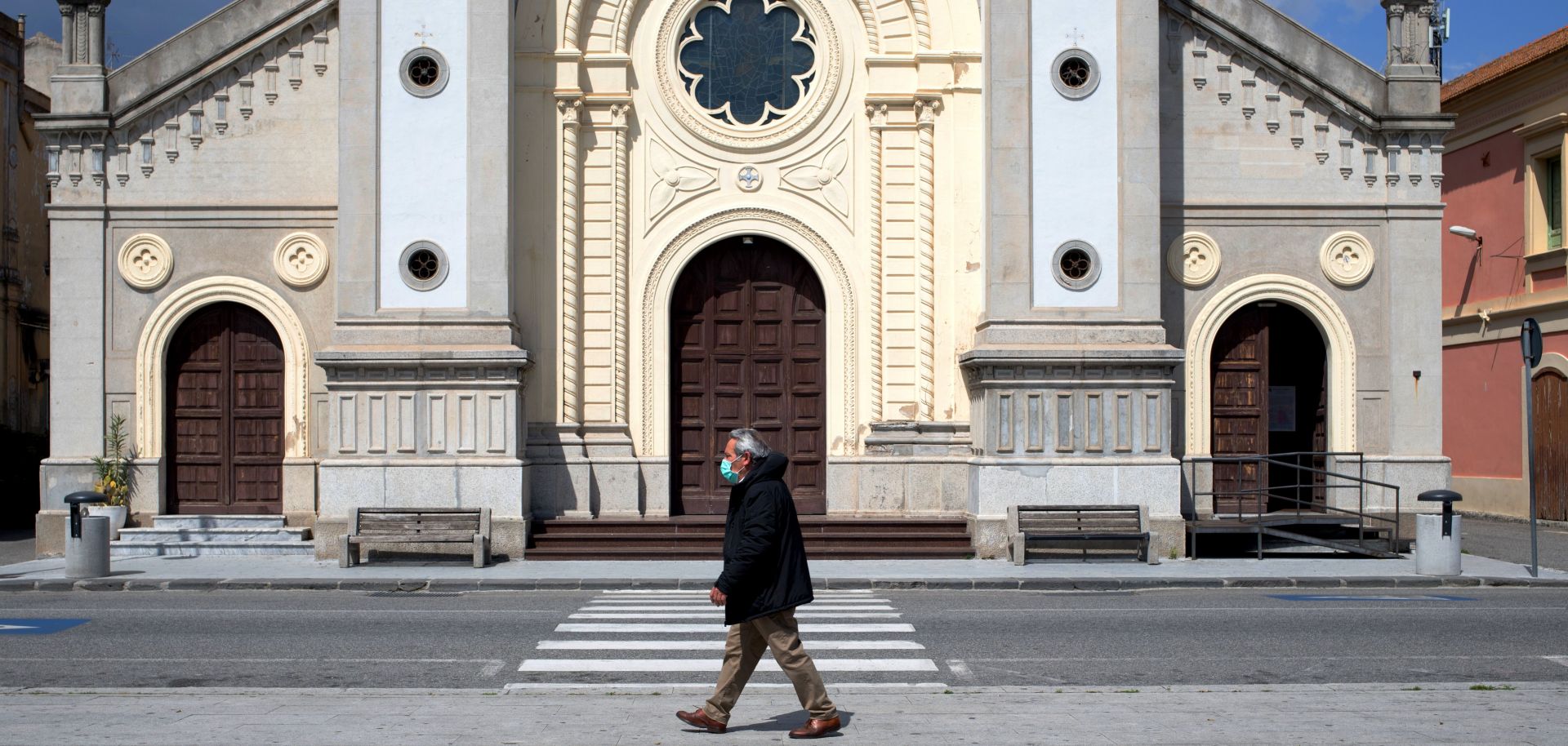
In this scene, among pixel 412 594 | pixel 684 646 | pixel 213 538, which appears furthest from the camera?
pixel 213 538

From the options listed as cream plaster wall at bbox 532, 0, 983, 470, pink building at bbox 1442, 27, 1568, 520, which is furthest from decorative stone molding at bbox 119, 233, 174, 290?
pink building at bbox 1442, 27, 1568, 520

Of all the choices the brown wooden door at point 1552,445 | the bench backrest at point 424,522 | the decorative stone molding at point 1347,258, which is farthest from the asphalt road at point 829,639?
the brown wooden door at point 1552,445

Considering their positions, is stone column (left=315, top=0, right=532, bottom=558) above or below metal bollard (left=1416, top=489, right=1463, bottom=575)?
above

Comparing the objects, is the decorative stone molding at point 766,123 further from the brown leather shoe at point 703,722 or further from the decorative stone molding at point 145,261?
the brown leather shoe at point 703,722

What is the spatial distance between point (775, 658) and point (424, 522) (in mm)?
12068

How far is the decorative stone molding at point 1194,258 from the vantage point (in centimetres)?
2291

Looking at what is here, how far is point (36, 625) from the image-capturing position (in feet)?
47.6

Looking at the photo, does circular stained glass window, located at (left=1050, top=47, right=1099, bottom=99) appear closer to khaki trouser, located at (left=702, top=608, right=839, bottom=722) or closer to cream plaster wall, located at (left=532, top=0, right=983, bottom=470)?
cream plaster wall, located at (left=532, top=0, right=983, bottom=470)

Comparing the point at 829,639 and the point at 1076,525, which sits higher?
the point at 1076,525

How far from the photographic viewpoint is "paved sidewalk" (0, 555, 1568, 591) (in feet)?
59.6

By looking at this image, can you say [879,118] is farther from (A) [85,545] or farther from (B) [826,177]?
(A) [85,545]

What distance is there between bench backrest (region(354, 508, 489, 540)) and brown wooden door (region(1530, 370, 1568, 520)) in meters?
20.1

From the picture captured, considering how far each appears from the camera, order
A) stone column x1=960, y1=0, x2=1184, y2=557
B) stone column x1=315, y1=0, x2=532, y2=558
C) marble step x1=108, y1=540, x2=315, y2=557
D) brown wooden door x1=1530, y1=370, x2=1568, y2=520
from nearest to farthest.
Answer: stone column x1=315, y1=0, x2=532, y2=558
stone column x1=960, y1=0, x2=1184, y2=557
marble step x1=108, y1=540, x2=315, y2=557
brown wooden door x1=1530, y1=370, x2=1568, y2=520

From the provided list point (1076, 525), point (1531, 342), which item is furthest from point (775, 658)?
point (1531, 342)
